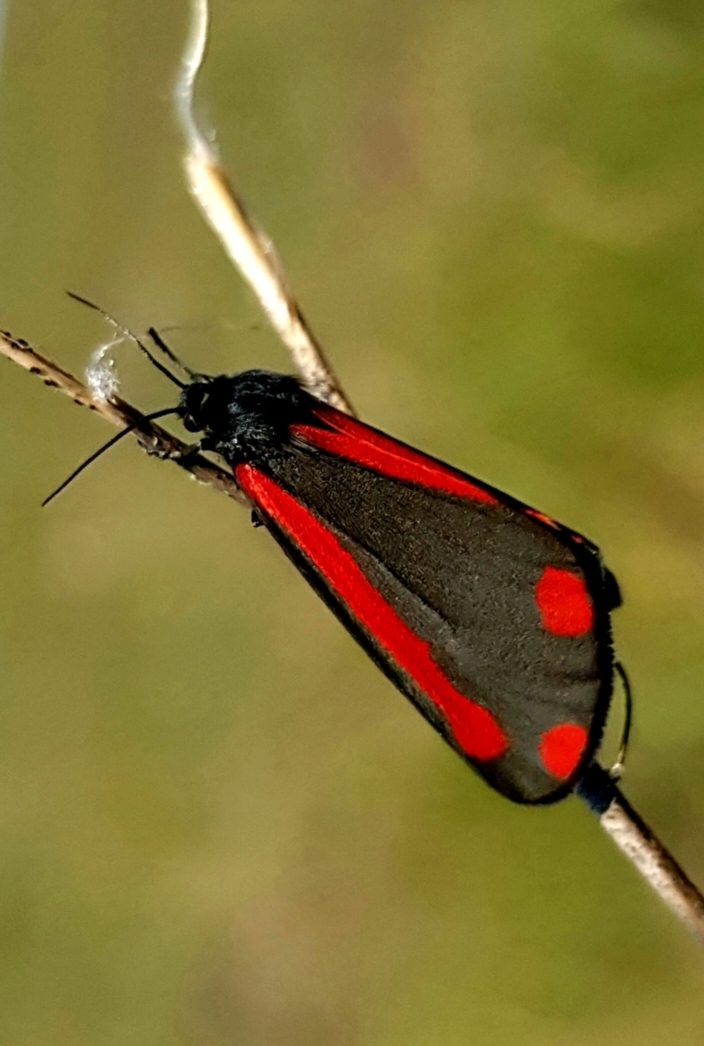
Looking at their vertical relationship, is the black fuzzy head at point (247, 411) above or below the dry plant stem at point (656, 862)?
above

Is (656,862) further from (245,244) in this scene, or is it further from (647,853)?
(245,244)

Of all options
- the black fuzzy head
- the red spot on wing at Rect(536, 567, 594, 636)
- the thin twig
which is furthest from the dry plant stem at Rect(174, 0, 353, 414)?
the thin twig

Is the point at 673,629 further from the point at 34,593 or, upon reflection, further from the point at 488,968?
Result: the point at 34,593

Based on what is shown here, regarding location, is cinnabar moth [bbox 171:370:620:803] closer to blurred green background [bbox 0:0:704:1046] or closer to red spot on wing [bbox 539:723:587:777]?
red spot on wing [bbox 539:723:587:777]

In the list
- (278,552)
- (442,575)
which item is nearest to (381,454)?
(442,575)

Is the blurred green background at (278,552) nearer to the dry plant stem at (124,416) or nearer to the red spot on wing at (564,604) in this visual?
the dry plant stem at (124,416)

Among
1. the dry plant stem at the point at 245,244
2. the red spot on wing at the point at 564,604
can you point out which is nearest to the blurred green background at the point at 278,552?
the dry plant stem at the point at 245,244

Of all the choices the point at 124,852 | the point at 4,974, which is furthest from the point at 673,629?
the point at 4,974
